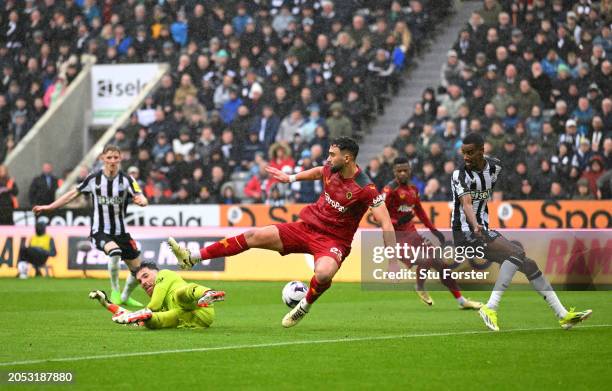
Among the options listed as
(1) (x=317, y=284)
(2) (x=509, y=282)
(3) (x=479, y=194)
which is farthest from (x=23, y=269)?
(2) (x=509, y=282)

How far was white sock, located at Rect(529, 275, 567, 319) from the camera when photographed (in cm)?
1272

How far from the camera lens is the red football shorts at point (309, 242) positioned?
42.1 ft

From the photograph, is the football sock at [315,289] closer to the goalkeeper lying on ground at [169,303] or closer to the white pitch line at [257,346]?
the white pitch line at [257,346]

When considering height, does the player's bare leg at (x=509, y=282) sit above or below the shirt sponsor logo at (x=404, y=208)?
below

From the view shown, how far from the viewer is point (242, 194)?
26797 mm

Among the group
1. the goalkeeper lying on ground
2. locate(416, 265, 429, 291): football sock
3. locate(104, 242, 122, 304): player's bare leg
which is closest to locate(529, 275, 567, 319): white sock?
the goalkeeper lying on ground

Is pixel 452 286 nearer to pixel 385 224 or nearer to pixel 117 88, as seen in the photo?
pixel 385 224

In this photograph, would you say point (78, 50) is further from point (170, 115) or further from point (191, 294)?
point (191, 294)

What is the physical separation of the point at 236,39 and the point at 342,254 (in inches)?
691

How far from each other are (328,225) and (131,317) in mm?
2449

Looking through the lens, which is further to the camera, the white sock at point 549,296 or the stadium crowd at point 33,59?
the stadium crowd at point 33,59

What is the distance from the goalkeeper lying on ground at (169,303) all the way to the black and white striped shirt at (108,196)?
417 cm

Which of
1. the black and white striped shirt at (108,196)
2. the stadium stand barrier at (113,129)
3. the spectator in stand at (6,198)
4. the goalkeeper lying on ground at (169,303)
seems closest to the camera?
the goalkeeper lying on ground at (169,303)

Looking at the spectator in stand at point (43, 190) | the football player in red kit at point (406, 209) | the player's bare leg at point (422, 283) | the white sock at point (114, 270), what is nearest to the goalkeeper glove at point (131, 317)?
the white sock at point (114, 270)
